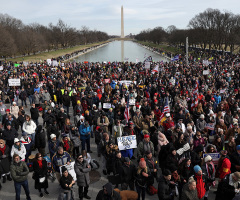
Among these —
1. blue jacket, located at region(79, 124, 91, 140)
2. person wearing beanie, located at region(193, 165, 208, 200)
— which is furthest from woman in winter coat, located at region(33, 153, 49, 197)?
person wearing beanie, located at region(193, 165, 208, 200)

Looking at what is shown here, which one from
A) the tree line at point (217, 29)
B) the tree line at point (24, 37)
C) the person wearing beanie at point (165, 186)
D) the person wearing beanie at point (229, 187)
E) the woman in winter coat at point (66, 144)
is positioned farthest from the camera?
the tree line at point (217, 29)

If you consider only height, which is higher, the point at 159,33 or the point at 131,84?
the point at 159,33

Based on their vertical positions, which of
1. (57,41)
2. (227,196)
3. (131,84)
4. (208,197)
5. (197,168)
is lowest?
(208,197)

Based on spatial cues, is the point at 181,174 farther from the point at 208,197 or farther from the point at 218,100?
the point at 218,100

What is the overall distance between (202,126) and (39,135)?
21.5ft

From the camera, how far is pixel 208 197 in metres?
6.61

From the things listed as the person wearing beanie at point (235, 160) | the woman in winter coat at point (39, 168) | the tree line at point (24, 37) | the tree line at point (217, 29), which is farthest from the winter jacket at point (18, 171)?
the tree line at point (217, 29)

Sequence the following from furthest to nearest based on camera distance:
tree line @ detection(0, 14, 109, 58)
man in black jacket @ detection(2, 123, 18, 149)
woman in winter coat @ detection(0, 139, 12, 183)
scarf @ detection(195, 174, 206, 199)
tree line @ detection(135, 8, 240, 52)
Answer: tree line @ detection(135, 8, 240, 52) → tree line @ detection(0, 14, 109, 58) → man in black jacket @ detection(2, 123, 18, 149) → woman in winter coat @ detection(0, 139, 12, 183) → scarf @ detection(195, 174, 206, 199)

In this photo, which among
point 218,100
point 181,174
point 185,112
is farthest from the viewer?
point 218,100

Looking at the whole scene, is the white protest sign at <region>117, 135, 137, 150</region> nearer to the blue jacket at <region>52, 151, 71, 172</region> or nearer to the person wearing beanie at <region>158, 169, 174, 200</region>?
the blue jacket at <region>52, 151, 71, 172</region>

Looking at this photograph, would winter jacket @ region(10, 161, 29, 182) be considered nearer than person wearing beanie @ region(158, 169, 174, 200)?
No

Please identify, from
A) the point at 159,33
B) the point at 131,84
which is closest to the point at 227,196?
the point at 131,84

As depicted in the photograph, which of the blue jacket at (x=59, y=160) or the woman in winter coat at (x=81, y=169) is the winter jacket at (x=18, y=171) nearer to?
the blue jacket at (x=59, y=160)

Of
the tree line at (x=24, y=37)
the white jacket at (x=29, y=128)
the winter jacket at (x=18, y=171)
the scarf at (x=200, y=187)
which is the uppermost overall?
Answer: the tree line at (x=24, y=37)
